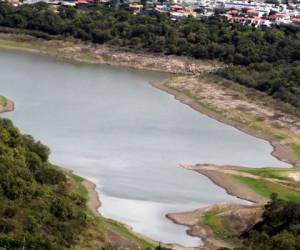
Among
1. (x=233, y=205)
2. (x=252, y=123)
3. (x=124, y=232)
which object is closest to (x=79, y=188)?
(x=124, y=232)

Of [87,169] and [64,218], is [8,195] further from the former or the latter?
[87,169]

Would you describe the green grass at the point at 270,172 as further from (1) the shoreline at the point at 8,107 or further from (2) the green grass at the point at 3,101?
(2) the green grass at the point at 3,101

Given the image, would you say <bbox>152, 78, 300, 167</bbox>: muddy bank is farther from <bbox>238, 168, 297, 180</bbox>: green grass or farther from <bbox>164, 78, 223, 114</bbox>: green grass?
<bbox>238, 168, 297, 180</bbox>: green grass

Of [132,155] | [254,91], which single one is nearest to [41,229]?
[132,155]

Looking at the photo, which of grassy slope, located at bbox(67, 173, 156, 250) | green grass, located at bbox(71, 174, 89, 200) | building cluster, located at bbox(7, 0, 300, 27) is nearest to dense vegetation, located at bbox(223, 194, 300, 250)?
grassy slope, located at bbox(67, 173, 156, 250)

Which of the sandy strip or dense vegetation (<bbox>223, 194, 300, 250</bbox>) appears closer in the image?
dense vegetation (<bbox>223, 194, 300, 250</bbox>)

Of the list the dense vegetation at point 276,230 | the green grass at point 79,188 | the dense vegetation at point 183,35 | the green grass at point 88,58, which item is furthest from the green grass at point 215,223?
the green grass at point 88,58

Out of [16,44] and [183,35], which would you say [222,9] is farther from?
[16,44]
